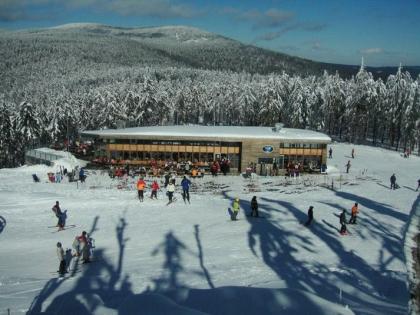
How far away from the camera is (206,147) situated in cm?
3709

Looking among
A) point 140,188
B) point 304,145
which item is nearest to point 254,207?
point 140,188

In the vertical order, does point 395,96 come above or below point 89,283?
above

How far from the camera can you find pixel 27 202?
24.1 m

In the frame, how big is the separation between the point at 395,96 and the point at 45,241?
54.5 m

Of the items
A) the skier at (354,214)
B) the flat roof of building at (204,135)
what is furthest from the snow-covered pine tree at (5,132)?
the skier at (354,214)

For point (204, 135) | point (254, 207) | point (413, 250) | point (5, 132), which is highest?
point (413, 250)

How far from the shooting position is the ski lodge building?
36719 mm

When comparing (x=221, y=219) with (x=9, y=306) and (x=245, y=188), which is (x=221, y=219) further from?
(x=9, y=306)

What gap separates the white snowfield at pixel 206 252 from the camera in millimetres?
10617

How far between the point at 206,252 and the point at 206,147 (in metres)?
20.7

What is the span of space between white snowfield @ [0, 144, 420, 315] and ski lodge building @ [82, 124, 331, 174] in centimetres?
635

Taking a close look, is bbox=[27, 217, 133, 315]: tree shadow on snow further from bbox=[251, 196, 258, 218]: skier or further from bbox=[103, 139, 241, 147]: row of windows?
bbox=[103, 139, 241, 147]: row of windows

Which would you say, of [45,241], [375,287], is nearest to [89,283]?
[45,241]

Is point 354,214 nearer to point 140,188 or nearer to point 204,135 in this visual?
point 140,188
